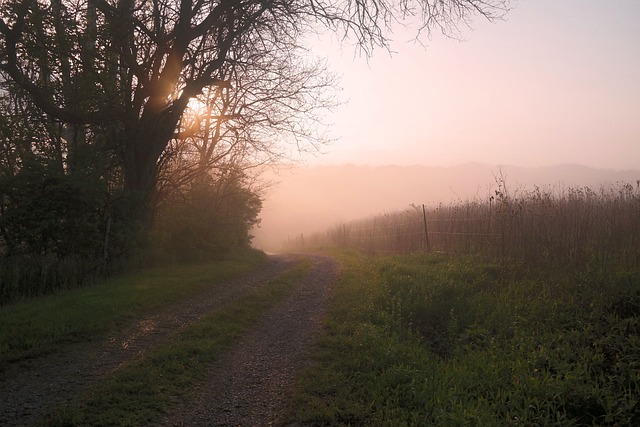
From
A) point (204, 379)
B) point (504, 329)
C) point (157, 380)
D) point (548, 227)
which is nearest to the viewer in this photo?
point (157, 380)

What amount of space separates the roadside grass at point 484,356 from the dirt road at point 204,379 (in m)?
0.41

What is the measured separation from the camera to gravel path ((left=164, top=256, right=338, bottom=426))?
4.82m

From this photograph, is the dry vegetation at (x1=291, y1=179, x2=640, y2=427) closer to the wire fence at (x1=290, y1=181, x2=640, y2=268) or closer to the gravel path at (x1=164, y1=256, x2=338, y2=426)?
the wire fence at (x1=290, y1=181, x2=640, y2=268)

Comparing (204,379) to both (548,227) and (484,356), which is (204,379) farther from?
(548,227)

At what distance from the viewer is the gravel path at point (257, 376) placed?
15.8 ft

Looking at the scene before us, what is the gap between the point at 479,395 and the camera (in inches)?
205

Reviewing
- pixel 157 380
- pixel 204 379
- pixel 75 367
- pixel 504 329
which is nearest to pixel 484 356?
pixel 504 329

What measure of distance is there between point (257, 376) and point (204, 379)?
667mm

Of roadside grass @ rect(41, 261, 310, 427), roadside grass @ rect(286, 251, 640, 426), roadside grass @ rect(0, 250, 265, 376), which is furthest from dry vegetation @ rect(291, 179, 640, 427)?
roadside grass @ rect(0, 250, 265, 376)

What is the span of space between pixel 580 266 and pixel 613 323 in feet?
9.43

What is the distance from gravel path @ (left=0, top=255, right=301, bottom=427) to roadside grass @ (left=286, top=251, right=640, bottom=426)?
2584mm

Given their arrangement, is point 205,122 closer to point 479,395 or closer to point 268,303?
point 268,303

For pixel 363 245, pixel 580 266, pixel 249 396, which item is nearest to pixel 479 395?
pixel 249 396

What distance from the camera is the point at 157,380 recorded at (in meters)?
5.62
